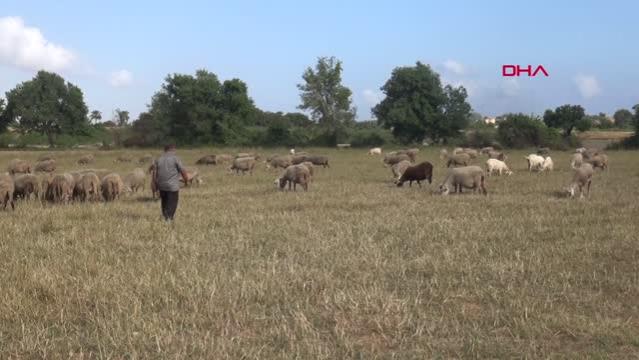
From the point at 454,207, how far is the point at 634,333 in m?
10.8

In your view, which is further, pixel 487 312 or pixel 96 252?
pixel 96 252

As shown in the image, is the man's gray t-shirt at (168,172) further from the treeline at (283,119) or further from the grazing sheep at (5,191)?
the treeline at (283,119)

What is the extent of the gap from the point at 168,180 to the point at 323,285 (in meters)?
8.01

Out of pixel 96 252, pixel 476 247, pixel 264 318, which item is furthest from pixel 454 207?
pixel 264 318

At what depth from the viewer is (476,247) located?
11.2 metres

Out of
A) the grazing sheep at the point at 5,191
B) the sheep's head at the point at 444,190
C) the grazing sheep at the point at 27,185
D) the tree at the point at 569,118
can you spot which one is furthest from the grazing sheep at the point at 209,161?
the tree at the point at 569,118

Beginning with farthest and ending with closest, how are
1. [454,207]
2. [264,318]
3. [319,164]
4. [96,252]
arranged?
[319,164]
[454,207]
[96,252]
[264,318]

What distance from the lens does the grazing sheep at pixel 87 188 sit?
69.7 feet

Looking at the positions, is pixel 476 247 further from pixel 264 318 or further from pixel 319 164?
pixel 319 164

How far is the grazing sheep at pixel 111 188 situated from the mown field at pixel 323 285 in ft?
16.3

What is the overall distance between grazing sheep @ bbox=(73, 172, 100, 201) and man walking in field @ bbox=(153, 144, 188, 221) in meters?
6.49

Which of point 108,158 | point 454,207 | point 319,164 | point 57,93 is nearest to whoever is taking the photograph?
point 454,207

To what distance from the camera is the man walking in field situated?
1555 cm

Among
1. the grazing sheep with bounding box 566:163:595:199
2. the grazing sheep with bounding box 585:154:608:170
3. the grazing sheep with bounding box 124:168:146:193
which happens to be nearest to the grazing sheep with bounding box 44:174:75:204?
the grazing sheep with bounding box 124:168:146:193
